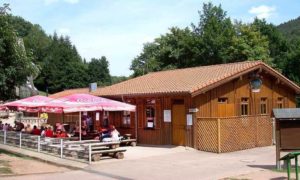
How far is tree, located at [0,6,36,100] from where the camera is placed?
20281mm

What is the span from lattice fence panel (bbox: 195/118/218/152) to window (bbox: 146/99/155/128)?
3.10 m

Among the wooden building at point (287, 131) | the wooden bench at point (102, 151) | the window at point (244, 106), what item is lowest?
the wooden bench at point (102, 151)

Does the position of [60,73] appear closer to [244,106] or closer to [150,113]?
[150,113]

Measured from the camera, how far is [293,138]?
51.2 feet

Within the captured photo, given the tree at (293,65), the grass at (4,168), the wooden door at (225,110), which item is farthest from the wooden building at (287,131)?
the tree at (293,65)

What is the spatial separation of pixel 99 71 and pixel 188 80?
74.7 m

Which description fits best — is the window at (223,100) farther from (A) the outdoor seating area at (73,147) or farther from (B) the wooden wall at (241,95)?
(A) the outdoor seating area at (73,147)

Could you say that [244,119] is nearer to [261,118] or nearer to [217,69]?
[261,118]

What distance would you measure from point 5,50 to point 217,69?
11744 mm

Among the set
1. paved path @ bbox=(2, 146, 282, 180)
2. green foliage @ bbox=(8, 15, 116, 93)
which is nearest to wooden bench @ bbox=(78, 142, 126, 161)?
paved path @ bbox=(2, 146, 282, 180)

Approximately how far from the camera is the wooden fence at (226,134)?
70.7 ft

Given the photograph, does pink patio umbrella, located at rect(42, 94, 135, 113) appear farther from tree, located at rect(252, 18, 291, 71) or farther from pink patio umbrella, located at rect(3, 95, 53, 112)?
tree, located at rect(252, 18, 291, 71)

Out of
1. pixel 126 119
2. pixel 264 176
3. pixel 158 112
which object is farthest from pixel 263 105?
pixel 264 176

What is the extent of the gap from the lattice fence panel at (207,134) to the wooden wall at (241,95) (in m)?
0.74
